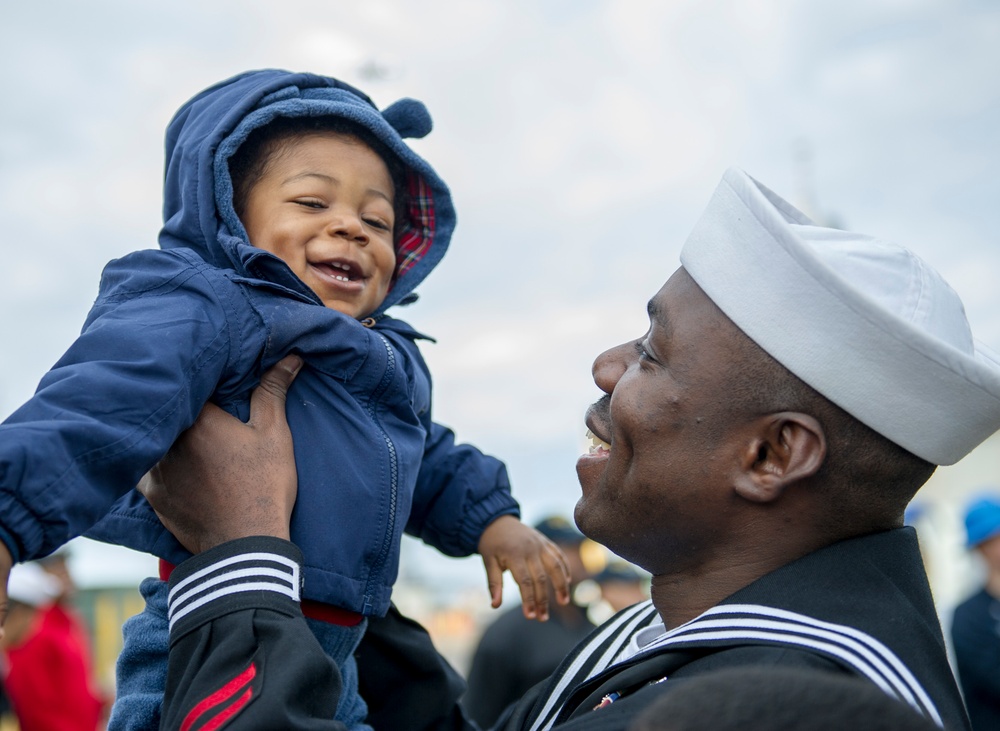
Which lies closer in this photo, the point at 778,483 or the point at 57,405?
the point at 57,405

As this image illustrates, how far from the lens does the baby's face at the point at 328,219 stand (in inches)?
95.7

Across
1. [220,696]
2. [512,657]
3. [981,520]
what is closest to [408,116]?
[220,696]

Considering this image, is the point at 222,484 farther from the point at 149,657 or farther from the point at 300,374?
the point at 149,657

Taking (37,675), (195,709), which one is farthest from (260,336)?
(37,675)

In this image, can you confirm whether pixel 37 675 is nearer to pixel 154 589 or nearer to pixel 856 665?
pixel 154 589

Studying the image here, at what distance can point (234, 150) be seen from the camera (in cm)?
236

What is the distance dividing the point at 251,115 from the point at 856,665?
1.76m

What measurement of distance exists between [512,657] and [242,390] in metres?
4.24

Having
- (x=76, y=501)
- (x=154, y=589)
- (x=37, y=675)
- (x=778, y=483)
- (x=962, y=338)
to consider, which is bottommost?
(x=37, y=675)

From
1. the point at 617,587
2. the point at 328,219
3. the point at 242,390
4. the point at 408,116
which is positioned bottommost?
the point at 617,587

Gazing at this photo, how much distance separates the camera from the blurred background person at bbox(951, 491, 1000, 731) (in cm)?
592

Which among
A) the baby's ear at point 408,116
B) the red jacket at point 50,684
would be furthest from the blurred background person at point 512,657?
the baby's ear at point 408,116

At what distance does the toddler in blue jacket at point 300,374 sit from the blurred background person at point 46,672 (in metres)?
5.35

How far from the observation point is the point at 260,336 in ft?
6.73
